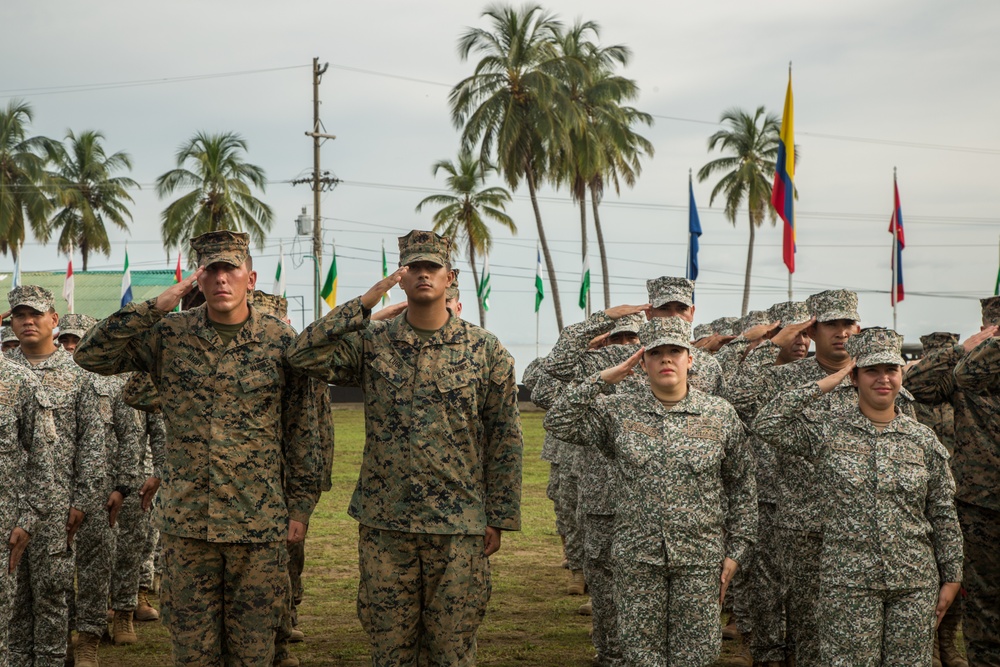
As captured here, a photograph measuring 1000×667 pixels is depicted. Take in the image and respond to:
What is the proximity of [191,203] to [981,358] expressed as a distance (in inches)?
1422

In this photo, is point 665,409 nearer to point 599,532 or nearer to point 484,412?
point 484,412

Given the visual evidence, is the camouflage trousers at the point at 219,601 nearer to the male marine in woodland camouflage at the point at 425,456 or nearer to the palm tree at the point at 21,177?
the male marine in woodland camouflage at the point at 425,456

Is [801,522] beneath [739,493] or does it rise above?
beneath

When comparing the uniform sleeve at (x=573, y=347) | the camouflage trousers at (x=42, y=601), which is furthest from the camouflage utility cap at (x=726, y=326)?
the camouflage trousers at (x=42, y=601)

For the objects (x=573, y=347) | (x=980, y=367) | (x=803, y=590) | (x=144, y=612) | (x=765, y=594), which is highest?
(x=573, y=347)

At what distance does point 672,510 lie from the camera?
5.39 metres

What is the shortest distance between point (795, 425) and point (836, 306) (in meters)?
1.22

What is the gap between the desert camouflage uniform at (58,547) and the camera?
6547 millimetres

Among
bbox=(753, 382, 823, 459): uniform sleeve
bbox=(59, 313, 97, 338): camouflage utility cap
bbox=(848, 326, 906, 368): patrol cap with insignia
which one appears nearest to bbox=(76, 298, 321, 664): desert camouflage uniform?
bbox=(753, 382, 823, 459): uniform sleeve

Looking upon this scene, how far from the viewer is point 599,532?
281 inches

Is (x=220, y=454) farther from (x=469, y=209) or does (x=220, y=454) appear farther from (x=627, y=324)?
(x=469, y=209)

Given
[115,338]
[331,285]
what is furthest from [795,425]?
[331,285]

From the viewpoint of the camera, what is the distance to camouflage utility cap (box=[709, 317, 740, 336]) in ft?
33.2

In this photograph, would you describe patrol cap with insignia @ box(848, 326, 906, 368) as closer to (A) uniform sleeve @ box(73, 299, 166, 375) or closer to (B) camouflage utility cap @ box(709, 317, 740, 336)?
(A) uniform sleeve @ box(73, 299, 166, 375)
